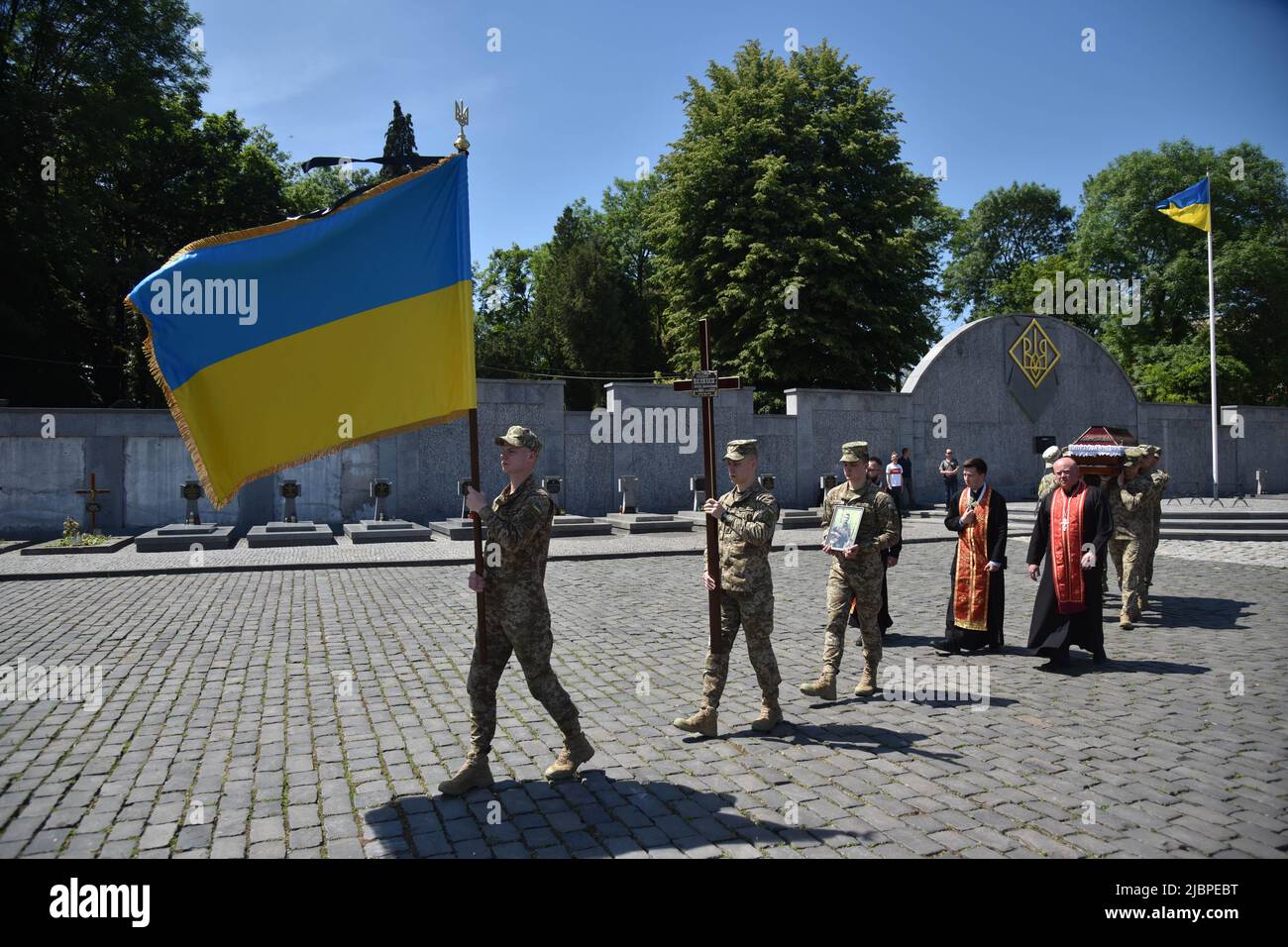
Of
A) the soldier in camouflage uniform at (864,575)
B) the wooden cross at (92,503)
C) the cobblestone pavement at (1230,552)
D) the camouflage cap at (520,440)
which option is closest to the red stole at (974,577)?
the soldier in camouflage uniform at (864,575)

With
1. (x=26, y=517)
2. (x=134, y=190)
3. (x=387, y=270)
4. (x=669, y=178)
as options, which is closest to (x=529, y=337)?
(x=669, y=178)

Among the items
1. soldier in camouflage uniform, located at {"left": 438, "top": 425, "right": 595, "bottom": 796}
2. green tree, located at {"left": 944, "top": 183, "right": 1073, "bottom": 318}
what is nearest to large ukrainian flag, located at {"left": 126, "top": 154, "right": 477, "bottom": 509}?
soldier in camouflage uniform, located at {"left": 438, "top": 425, "right": 595, "bottom": 796}

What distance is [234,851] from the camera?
3.96m

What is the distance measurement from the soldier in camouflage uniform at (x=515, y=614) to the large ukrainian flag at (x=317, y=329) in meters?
0.74

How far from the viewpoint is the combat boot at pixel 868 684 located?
6.74 metres

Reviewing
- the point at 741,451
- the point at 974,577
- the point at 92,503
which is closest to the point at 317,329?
the point at 741,451

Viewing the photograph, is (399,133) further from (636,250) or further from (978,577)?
(978,577)

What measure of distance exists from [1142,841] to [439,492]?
20965mm

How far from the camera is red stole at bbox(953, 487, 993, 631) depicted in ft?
26.9

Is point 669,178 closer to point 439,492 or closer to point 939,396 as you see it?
A: point 939,396

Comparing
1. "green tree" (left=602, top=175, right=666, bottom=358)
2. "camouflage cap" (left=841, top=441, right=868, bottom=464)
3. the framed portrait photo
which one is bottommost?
the framed portrait photo

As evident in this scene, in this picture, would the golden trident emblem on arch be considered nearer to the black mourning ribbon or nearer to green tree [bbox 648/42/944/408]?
green tree [bbox 648/42/944/408]

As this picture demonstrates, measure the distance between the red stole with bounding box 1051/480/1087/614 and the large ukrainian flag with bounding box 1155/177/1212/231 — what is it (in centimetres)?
2412

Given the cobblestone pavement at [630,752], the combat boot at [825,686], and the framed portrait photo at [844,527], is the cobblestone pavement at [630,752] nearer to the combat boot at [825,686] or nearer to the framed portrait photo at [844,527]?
the combat boot at [825,686]
